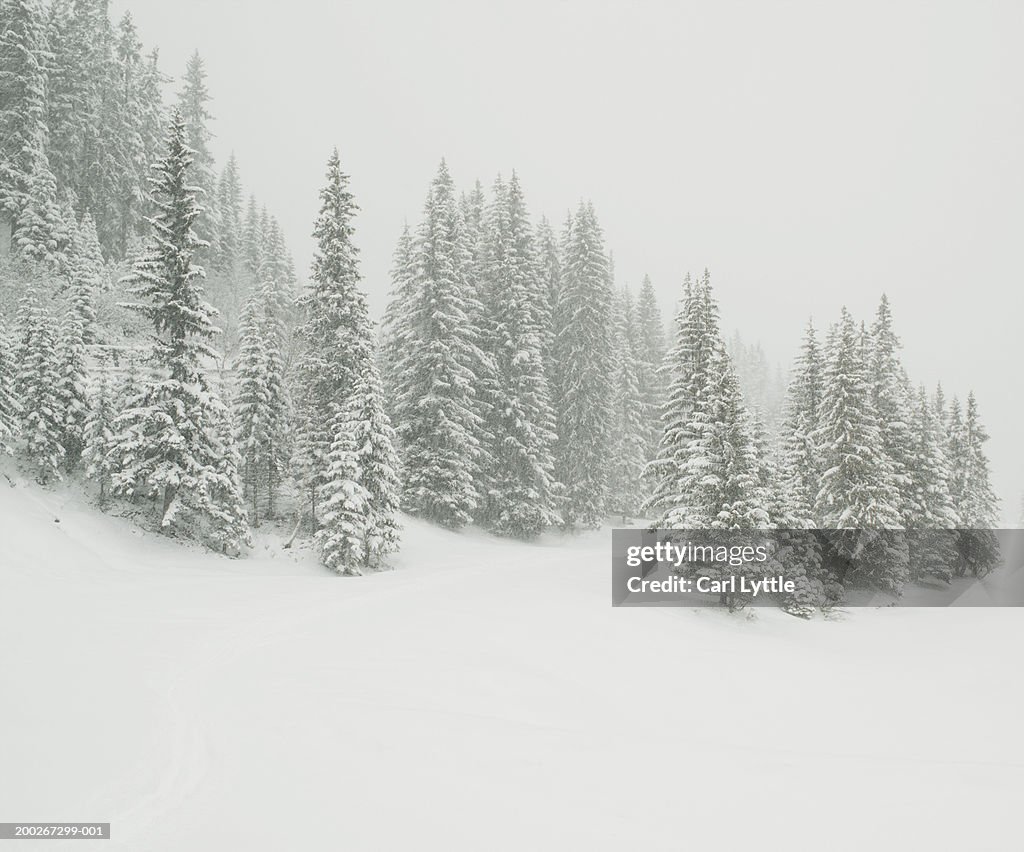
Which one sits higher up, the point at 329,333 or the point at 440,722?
the point at 329,333

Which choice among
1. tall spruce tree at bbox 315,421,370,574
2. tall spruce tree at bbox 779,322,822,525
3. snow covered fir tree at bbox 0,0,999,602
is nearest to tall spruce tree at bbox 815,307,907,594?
snow covered fir tree at bbox 0,0,999,602

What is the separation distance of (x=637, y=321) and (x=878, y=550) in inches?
1206

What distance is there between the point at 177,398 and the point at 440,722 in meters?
16.6

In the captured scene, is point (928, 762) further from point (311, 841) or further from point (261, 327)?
point (261, 327)

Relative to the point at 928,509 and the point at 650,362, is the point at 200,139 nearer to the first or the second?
the point at 650,362

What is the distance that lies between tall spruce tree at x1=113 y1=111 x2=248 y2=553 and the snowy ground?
2.40 m

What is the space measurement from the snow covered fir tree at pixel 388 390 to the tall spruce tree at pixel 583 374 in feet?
0.57

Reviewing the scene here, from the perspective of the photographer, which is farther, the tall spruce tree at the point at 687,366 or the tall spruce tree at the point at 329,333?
the tall spruce tree at the point at 687,366

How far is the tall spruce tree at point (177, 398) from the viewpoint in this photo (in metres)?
19.7

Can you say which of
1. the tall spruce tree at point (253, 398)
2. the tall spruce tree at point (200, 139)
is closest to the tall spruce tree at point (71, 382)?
the tall spruce tree at point (253, 398)

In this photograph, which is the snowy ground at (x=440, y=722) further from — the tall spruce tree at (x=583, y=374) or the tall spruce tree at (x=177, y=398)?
the tall spruce tree at (x=583, y=374)

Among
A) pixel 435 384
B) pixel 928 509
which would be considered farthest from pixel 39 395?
pixel 928 509

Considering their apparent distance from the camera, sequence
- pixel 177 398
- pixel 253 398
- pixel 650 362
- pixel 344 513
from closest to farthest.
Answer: pixel 177 398, pixel 344 513, pixel 253 398, pixel 650 362

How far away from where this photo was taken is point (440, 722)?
27.7 ft
